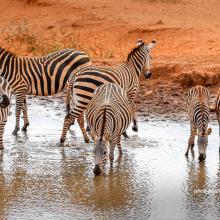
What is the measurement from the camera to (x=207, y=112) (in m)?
10.8

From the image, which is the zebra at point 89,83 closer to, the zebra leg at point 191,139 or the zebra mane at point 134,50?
the zebra mane at point 134,50

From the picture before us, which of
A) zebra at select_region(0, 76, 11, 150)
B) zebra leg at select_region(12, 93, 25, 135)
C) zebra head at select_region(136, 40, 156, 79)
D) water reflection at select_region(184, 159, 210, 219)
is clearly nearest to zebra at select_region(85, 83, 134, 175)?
water reflection at select_region(184, 159, 210, 219)

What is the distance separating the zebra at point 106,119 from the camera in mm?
9562

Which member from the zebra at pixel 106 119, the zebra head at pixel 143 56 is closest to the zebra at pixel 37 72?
the zebra head at pixel 143 56

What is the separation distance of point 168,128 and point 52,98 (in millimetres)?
3708

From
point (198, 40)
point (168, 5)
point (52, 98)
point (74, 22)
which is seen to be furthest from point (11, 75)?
point (168, 5)

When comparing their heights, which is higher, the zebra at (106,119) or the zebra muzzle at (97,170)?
the zebra at (106,119)

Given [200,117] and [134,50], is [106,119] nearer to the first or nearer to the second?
[200,117]

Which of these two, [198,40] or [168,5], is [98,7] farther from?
[198,40]

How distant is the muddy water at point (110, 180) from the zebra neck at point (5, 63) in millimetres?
1135

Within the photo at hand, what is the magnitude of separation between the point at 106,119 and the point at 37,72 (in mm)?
4043

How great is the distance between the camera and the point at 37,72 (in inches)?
534

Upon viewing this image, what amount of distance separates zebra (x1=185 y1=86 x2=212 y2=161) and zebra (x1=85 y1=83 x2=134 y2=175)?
1015mm

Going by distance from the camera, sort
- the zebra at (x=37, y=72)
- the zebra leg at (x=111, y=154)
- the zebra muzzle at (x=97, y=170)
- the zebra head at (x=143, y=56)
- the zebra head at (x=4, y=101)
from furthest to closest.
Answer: the zebra head at (x=143, y=56) → the zebra at (x=37, y=72) → the zebra head at (x=4, y=101) → the zebra leg at (x=111, y=154) → the zebra muzzle at (x=97, y=170)
